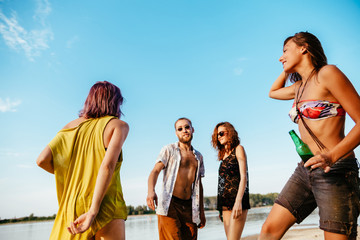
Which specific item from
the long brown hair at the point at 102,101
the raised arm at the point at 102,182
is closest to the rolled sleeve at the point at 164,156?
the long brown hair at the point at 102,101

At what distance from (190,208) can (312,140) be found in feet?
10.7

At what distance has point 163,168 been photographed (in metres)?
5.34

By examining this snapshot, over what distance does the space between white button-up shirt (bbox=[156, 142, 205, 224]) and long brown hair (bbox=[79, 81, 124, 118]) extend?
2.62 metres

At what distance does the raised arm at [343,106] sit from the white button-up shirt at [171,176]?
3.32 m

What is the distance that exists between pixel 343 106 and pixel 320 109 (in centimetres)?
18

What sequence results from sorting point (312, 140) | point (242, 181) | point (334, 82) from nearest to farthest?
point (334, 82)
point (312, 140)
point (242, 181)

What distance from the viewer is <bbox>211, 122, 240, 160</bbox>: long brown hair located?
17.2ft

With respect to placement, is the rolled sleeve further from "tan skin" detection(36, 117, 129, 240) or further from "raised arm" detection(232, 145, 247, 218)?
"tan skin" detection(36, 117, 129, 240)

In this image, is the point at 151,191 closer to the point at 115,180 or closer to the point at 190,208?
the point at 190,208

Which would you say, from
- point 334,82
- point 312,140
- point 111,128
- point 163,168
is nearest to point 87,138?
point 111,128

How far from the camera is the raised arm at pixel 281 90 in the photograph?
3074 mm

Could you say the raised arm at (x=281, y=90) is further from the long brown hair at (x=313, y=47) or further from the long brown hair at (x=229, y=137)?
the long brown hair at (x=229, y=137)

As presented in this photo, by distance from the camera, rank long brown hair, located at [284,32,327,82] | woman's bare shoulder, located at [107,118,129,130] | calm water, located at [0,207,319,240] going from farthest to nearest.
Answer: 1. calm water, located at [0,207,319,240]
2. long brown hair, located at [284,32,327,82]
3. woman's bare shoulder, located at [107,118,129,130]

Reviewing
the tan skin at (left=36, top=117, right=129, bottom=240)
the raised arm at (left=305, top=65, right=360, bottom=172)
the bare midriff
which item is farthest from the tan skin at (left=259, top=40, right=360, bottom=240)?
the bare midriff
